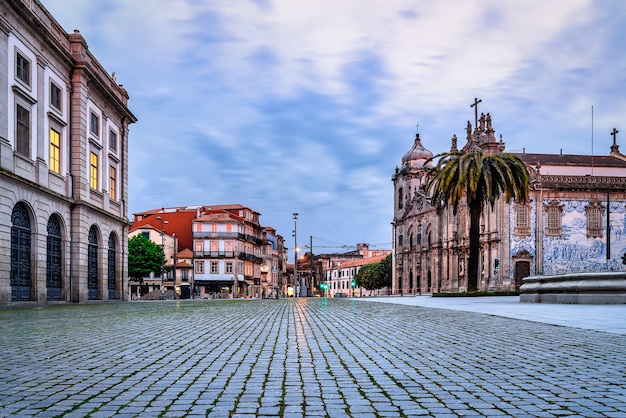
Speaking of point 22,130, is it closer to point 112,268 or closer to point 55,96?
point 55,96

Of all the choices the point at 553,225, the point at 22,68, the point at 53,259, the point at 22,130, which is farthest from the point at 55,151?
the point at 553,225

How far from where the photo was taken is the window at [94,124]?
35294mm

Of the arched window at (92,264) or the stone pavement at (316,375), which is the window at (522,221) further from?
the stone pavement at (316,375)

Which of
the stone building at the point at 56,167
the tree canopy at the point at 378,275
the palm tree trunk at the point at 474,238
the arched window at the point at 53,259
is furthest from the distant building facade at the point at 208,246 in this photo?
the arched window at the point at 53,259

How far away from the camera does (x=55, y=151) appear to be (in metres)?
30.4

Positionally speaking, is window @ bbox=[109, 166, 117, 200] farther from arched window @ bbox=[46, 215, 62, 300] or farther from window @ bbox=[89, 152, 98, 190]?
arched window @ bbox=[46, 215, 62, 300]

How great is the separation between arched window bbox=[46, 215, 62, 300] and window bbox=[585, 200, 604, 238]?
49.9 m

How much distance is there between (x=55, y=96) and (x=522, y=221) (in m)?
46.4

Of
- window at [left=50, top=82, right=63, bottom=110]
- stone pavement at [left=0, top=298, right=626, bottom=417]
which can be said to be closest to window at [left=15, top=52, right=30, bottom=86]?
window at [left=50, top=82, right=63, bottom=110]

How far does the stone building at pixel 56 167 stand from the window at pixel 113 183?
0.06m

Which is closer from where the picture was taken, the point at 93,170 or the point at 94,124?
the point at 93,170

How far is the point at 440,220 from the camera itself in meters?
78.7

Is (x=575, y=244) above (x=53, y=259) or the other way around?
above

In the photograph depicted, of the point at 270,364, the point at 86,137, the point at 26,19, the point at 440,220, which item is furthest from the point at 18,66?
the point at 440,220
